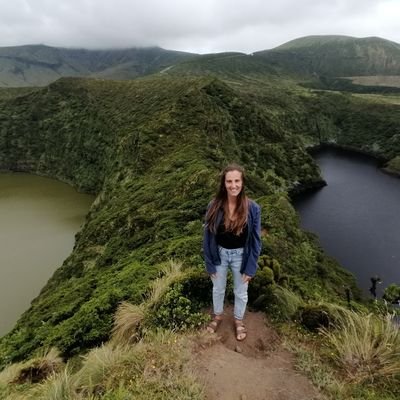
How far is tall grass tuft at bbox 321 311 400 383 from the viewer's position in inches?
247

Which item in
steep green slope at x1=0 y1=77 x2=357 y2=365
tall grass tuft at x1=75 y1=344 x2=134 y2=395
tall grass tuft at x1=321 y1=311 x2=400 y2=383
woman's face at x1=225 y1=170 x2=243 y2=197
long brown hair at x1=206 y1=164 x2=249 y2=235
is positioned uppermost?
woman's face at x1=225 y1=170 x2=243 y2=197

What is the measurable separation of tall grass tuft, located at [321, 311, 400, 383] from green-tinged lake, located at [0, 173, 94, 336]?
90.4ft

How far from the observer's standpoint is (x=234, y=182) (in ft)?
22.9

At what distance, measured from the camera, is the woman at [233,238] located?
7.12 meters

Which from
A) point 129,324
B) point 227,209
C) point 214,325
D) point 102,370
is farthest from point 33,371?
point 227,209

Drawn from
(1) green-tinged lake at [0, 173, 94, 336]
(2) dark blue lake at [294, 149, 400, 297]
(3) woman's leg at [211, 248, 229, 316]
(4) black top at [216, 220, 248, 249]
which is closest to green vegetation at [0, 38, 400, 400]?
(3) woman's leg at [211, 248, 229, 316]

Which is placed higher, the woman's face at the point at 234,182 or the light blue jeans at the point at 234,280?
the woman's face at the point at 234,182

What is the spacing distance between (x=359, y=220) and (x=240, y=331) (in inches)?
2173

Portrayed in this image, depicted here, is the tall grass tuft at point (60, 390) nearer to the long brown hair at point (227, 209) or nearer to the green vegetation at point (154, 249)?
the green vegetation at point (154, 249)

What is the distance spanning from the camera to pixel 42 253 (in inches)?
1636

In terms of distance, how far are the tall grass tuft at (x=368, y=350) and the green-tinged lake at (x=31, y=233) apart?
2755 cm

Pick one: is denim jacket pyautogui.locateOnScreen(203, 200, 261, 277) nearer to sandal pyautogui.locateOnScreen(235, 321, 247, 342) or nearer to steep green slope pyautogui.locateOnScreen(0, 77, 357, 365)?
sandal pyautogui.locateOnScreen(235, 321, 247, 342)

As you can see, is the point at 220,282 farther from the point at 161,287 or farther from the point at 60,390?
the point at 60,390

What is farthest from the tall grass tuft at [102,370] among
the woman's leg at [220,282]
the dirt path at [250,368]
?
the woman's leg at [220,282]
